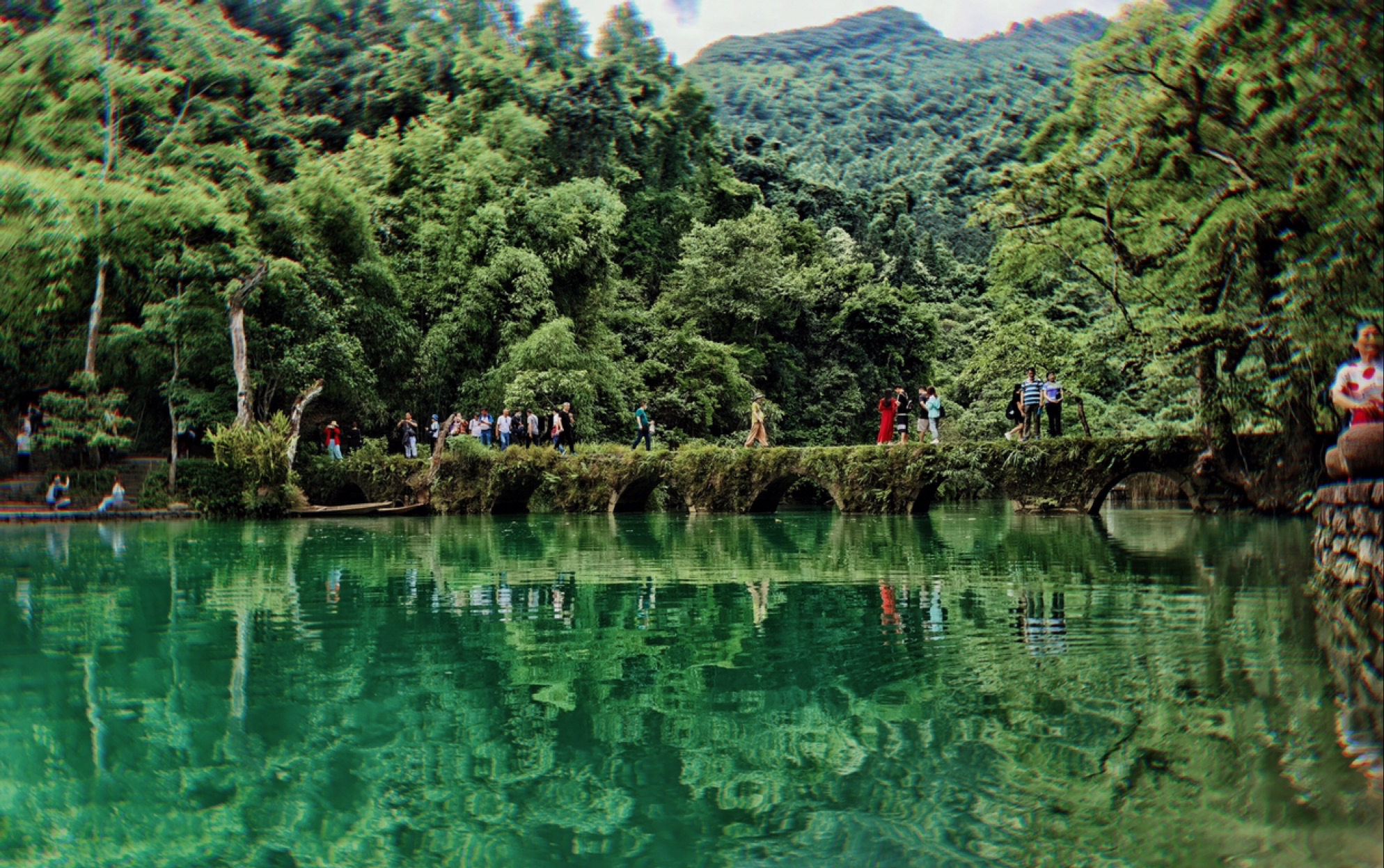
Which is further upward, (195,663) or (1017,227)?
(1017,227)

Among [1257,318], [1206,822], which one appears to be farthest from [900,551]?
[1206,822]

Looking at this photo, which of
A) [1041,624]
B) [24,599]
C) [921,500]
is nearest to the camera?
[1041,624]

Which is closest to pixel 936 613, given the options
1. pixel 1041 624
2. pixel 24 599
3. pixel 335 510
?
pixel 1041 624

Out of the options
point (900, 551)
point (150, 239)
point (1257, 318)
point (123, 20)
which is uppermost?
point (123, 20)

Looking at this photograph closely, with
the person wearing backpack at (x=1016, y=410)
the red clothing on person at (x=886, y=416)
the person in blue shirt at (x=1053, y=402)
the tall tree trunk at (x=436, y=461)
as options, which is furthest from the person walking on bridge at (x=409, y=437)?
the person in blue shirt at (x=1053, y=402)

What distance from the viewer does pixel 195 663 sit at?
7.98 m

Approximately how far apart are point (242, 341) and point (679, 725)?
29333 mm

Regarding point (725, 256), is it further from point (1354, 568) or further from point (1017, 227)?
point (1354, 568)

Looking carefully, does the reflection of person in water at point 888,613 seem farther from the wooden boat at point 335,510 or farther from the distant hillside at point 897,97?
the distant hillside at point 897,97

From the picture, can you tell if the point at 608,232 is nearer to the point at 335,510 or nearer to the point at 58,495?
the point at 335,510

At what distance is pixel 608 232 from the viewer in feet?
141

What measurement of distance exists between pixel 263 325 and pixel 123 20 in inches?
388

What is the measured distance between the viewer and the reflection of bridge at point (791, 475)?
2641 cm

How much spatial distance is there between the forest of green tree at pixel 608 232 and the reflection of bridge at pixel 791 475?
2.22 m
